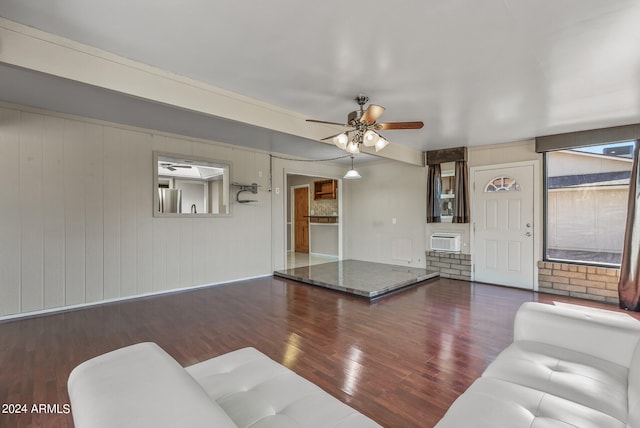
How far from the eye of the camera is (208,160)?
16.3 feet

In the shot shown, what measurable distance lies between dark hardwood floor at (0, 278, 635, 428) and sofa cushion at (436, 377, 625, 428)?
2.11 ft

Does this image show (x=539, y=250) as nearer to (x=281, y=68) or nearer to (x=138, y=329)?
(x=281, y=68)

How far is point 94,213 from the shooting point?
12.9 ft

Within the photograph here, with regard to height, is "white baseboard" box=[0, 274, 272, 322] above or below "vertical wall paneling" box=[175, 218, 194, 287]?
below

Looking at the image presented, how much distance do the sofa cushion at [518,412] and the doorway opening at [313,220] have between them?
553 cm

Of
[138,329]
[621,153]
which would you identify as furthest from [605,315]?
[138,329]

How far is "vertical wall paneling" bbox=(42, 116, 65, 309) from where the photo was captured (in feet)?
11.8

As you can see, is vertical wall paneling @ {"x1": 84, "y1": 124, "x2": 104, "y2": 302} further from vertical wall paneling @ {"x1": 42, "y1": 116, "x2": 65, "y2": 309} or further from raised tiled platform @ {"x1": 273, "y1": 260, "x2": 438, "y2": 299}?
raised tiled platform @ {"x1": 273, "y1": 260, "x2": 438, "y2": 299}

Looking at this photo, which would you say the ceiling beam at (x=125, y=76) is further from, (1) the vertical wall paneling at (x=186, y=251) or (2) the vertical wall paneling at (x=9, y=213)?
(1) the vertical wall paneling at (x=186, y=251)

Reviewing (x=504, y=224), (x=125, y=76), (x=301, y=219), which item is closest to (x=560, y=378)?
(x=125, y=76)

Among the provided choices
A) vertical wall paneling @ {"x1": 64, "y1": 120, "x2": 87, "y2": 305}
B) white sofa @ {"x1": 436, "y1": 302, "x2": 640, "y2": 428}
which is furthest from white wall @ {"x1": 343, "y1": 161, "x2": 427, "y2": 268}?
vertical wall paneling @ {"x1": 64, "y1": 120, "x2": 87, "y2": 305}

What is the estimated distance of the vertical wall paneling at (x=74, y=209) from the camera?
373 centimetres

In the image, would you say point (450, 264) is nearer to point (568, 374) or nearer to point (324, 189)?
point (324, 189)

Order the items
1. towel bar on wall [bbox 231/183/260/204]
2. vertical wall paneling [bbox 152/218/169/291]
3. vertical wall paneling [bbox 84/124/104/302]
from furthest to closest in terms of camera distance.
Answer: towel bar on wall [bbox 231/183/260/204]
vertical wall paneling [bbox 152/218/169/291]
vertical wall paneling [bbox 84/124/104/302]
